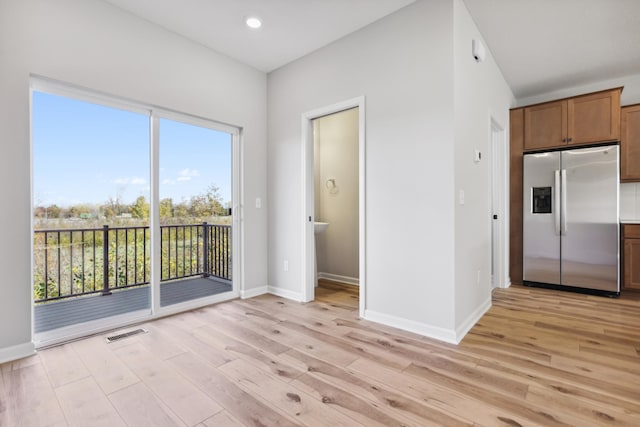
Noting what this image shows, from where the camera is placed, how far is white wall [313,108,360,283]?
4.40 m

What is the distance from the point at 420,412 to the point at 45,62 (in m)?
3.46

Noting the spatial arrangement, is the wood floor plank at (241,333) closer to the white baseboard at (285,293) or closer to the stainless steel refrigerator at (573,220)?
the white baseboard at (285,293)

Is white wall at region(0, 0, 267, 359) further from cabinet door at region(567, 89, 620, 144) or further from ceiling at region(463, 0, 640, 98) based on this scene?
cabinet door at region(567, 89, 620, 144)

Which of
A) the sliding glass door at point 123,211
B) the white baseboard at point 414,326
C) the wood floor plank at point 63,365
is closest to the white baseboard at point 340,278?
the white baseboard at point 414,326

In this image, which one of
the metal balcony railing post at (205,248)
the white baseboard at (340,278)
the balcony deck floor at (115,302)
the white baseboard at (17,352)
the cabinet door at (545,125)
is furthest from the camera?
the white baseboard at (340,278)

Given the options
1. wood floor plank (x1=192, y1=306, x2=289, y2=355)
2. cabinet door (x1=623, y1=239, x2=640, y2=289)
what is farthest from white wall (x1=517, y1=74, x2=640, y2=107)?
wood floor plank (x1=192, y1=306, x2=289, y2=355)

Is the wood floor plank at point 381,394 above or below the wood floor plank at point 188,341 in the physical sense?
below

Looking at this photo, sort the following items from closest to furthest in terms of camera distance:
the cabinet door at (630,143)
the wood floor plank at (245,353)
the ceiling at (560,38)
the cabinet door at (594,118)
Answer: the wood floor plank at (245,353) → the ceiling at (560,38) → the cabinet door at (594,118) → the cabinet door at (630,143)

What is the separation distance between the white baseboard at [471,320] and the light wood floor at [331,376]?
0.20ft

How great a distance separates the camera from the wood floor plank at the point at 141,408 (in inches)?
59.8

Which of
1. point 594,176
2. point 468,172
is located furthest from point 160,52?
point 594,176

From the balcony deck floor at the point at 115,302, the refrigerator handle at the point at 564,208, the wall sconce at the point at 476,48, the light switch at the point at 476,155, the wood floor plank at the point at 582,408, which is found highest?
the wall sconce at the point at 476,48

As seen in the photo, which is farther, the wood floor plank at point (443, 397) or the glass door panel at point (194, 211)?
the glass door panel at point (194, 211)

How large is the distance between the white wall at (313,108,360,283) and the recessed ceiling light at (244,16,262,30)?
1744mm
